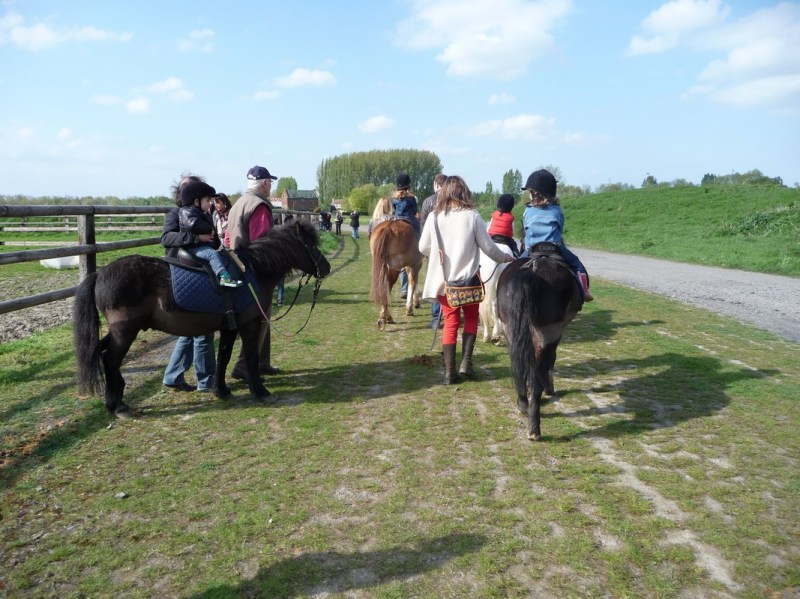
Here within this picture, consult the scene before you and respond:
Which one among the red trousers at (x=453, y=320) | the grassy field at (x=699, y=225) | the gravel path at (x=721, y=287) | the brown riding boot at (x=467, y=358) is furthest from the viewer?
the grassy field at (x=699, y=225)

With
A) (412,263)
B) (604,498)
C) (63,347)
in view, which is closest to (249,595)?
(604,498)

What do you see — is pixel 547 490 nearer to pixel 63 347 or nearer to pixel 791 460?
pixel 791 460

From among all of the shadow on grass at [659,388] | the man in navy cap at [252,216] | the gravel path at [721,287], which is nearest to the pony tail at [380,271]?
the man in navy cap at [252,216]

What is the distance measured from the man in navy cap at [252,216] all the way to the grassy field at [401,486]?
0.47 meters

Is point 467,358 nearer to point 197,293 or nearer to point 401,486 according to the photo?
point 401,486

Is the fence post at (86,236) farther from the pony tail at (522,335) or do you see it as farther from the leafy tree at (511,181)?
the leafy tree at (511,181)

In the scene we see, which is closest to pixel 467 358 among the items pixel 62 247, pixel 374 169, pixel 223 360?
pixel 223 360

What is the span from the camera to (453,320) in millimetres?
6199

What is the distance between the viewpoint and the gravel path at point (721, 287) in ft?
33.9

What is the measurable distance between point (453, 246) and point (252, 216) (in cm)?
213

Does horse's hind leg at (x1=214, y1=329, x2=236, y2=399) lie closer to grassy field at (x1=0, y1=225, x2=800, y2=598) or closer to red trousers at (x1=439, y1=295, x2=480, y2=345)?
grassy field at (x1=0, y1=225, x2=800, y2=598)

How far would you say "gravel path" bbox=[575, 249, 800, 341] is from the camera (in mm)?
10328

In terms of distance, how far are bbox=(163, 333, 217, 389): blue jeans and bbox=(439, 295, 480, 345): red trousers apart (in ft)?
7.79

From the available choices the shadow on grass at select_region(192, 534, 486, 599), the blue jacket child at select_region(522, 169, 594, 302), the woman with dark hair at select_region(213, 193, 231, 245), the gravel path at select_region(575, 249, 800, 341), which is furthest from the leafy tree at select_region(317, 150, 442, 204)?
the shadow on grass at select_region(192, 534, 486, 599)
